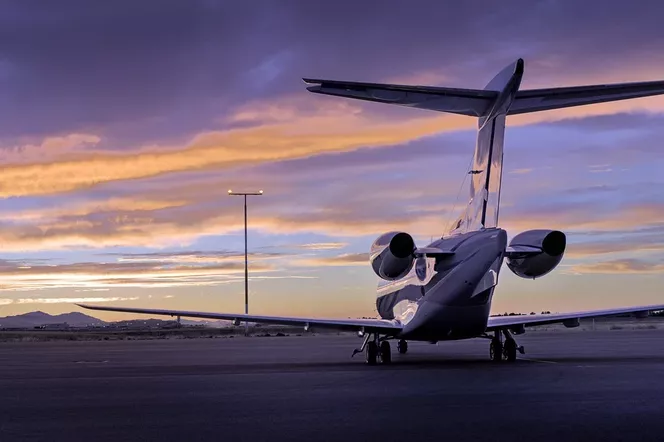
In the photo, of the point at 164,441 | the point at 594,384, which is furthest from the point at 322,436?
the point at 594,384

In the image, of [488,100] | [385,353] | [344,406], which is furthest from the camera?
[385,353]

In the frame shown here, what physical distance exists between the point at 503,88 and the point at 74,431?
1506 centimetres

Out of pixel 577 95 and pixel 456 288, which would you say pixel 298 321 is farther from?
pixel 577 95

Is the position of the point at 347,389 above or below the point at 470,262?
below

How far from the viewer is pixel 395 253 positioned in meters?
23.6

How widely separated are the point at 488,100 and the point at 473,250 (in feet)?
13.0

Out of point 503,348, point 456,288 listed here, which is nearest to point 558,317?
point 503,348

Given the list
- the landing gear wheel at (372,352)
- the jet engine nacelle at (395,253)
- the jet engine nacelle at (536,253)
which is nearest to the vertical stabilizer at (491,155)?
the jet engine nacelle at (536,253)

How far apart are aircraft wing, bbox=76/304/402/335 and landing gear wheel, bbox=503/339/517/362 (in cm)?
325

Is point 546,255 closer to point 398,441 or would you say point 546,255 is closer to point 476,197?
point 476,197

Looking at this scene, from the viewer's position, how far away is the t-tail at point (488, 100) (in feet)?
64.5

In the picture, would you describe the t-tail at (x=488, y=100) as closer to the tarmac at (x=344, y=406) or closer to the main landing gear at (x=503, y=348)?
the main landing gear at (x=503, y=348)

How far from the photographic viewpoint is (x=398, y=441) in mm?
8648

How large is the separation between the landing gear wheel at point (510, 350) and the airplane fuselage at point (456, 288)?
1.18m
